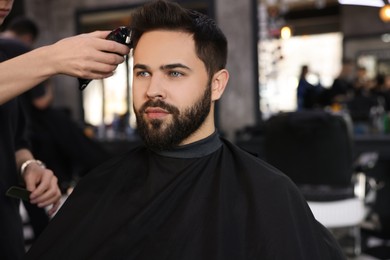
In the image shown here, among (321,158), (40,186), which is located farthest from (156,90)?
(321,158)

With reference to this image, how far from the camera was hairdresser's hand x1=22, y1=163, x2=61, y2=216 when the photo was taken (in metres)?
1.16

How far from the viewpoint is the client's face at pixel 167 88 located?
1074mm

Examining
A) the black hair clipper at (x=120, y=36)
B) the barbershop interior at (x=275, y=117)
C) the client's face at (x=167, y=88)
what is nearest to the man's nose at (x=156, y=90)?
the client's face at (x=167, y=88)

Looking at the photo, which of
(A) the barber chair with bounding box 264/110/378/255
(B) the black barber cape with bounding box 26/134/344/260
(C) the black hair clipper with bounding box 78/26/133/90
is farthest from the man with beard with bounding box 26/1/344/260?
(A) the barber chair with bounding box 264/110/378/255

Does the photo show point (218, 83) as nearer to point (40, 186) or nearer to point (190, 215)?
point (190, 215)

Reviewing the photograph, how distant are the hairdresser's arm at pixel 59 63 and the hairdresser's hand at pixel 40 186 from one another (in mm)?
349

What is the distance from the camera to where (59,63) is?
34.4 inches

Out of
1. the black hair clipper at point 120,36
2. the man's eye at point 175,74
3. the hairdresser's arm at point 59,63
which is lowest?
the man's eye at point 175,74

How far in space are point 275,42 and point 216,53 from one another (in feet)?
10.5

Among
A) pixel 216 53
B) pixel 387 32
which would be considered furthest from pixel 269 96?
pixel 216 53

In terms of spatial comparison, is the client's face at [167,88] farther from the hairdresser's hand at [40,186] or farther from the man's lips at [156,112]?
the hairdresser's hand at [40,186]

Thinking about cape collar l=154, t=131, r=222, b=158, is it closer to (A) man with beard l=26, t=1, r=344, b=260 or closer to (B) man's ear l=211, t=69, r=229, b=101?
(A) man with beard l=26, t=1, r=344, b=260

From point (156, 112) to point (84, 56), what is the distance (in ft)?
Result: 0.88

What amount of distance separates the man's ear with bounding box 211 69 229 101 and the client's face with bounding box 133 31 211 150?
6cm
